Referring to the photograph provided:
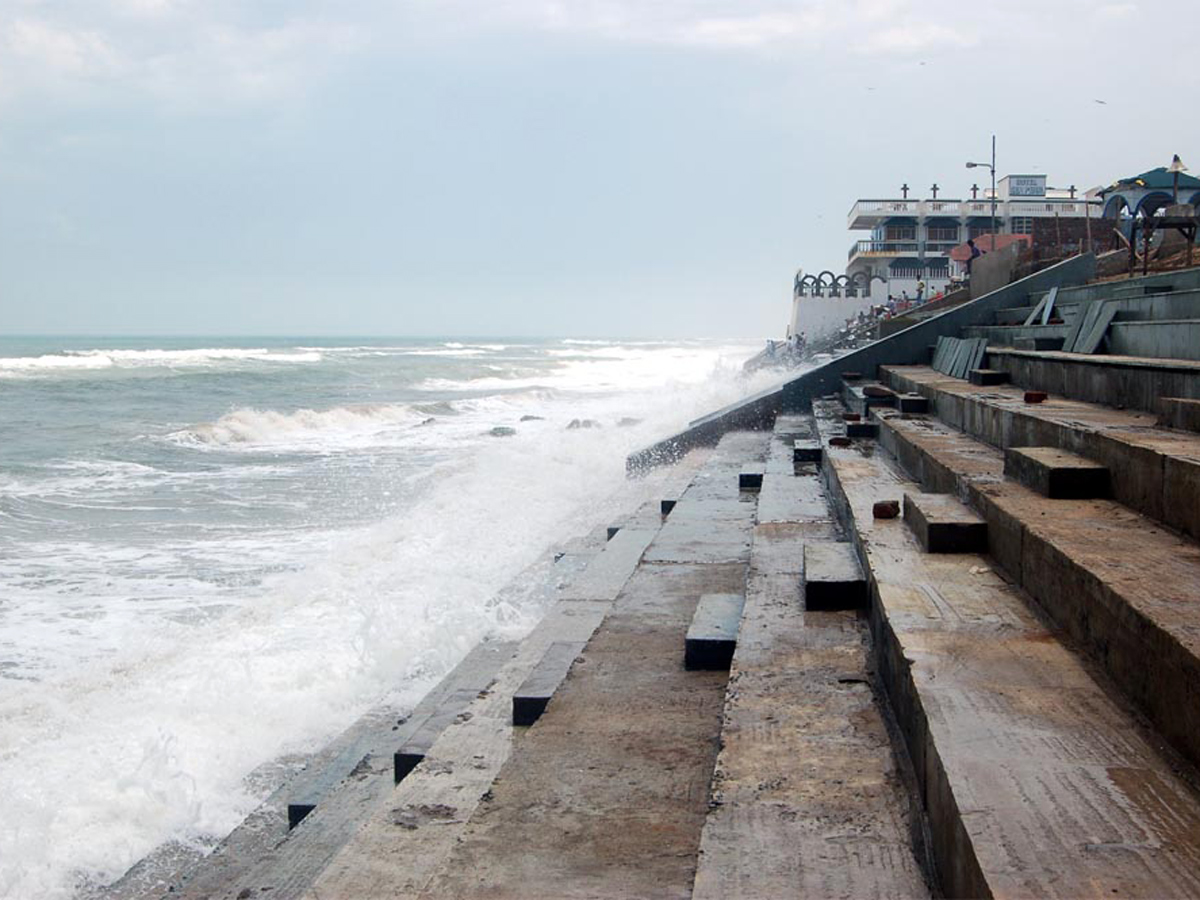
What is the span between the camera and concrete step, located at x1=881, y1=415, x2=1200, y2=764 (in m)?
2.37

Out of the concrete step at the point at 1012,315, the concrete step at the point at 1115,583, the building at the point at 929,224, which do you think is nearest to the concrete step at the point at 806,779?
the concrete step at the point at 1115,583

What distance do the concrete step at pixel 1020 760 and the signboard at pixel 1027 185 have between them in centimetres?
5809

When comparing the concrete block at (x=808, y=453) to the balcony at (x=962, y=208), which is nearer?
the concrete block at (x=808, y=453)

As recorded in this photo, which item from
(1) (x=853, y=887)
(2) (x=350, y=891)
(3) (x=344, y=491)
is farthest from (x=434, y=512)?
(1) (x=853, y=887)

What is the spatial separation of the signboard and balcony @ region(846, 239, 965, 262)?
5.39 meters

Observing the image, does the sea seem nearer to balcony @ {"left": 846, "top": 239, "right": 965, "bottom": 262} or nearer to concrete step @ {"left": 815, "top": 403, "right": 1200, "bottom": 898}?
concrete step @ {"left": 815, "top": 403, "right": 1200, "bottom": 898}

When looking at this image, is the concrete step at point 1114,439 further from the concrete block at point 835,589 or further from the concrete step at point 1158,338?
the concrete block at point 835,589

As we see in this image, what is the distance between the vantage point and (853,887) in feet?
7.21

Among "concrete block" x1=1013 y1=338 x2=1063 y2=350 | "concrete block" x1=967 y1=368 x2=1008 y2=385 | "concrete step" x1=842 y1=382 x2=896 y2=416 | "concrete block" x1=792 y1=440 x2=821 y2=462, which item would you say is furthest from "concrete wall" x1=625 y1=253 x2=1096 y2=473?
"concrete block" x1=967 y1=368 x2=1008 y2=385

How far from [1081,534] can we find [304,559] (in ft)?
27.0

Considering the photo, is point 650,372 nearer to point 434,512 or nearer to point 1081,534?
point 434,512

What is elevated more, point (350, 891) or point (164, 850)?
point (350, 891)

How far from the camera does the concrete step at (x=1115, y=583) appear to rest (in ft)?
7.77

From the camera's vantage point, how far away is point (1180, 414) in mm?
4637
